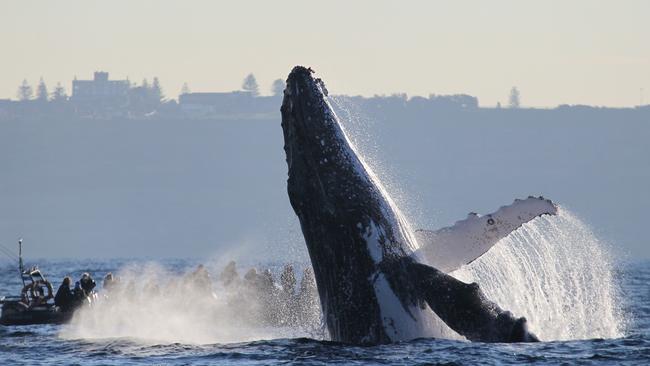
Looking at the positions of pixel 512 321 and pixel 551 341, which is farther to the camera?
pixel 551 341

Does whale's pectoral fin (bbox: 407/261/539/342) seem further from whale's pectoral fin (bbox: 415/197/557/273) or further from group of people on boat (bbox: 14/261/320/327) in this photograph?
group of people on boat (bbox: 14/261/320/327)

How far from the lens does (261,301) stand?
109 feet

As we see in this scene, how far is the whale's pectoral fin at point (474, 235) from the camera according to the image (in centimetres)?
1844

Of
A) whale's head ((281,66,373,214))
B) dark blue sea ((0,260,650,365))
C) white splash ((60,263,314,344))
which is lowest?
dark blue sea ((0,260,650,365))

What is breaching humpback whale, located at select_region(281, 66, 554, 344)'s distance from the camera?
18000 millimetres

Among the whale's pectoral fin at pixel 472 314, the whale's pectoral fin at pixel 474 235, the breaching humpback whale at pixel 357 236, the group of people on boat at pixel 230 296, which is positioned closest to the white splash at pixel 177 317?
the group of people on boat at pixel 230 296

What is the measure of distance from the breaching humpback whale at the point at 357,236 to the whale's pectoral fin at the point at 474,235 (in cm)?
1

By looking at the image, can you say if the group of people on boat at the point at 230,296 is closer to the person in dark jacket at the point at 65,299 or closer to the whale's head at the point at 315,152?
the person in dark jacket at the point at 65,299

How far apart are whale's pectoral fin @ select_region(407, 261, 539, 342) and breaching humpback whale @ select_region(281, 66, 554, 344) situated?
0.03 meters

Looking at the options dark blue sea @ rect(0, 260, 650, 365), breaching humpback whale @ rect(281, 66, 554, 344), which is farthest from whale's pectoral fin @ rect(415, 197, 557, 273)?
dark blue sea @ rect(0, 260, 650, 365)

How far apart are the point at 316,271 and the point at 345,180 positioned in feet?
3.61

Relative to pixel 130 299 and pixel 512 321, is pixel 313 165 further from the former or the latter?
pixel 130 299

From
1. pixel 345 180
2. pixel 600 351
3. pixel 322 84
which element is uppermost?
pixel 322 84

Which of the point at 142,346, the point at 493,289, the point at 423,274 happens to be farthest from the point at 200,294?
the point at 423,274
